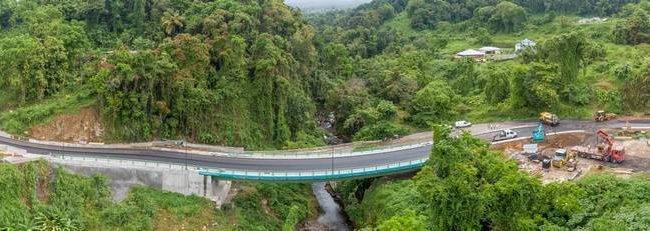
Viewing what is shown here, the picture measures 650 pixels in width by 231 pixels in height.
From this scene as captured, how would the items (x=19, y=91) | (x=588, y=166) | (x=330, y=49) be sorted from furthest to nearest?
(x=330, y=49), (x=19, y=91), (x=588, y=166)

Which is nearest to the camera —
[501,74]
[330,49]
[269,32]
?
[501,74]

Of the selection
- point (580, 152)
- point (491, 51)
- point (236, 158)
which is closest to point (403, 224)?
point (580, 152)

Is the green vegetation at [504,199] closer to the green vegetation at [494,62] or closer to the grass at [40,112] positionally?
the green vegetation at [494,62]

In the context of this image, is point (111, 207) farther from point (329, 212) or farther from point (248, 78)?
point (248, 78)

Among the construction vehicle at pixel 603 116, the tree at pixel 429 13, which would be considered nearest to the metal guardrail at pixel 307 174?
the construction vehicle at pixel 603 116

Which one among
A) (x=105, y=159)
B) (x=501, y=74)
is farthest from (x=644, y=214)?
(x=105, y=159)

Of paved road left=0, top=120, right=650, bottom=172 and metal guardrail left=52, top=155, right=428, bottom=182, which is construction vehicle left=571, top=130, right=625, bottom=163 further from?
metal guardrail left=52, top=155, right=428, bottom=182

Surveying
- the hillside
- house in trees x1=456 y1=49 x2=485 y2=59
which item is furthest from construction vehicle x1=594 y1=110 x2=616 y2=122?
house in trees x1=456 y1=49 x2=485 y2=59

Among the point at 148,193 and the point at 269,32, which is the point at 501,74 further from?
the point at 148,193
